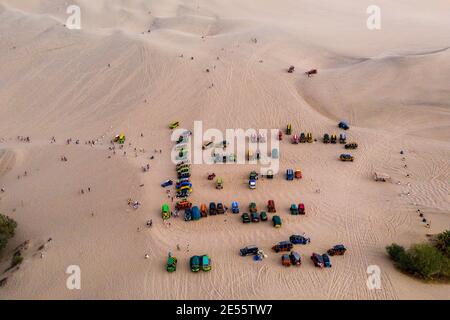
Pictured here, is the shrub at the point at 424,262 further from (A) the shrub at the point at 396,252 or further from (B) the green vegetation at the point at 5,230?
(B) the green vegetation at the point at 5,230

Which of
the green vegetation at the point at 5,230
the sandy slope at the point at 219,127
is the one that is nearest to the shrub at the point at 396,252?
the sandy slope at the point at 219,127

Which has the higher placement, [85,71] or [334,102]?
[85,71]

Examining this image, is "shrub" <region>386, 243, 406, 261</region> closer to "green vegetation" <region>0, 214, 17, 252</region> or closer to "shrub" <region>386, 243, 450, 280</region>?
"shrub" <region>386, 243, 450, 280</region>

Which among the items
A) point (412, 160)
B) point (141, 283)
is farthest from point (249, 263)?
point (412, 160)

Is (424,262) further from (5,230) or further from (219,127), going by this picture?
(5,230)

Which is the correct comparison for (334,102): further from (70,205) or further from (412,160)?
(70,205)

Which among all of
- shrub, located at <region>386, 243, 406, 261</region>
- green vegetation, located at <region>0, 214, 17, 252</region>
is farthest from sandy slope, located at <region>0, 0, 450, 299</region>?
green vegetation, located at <region>0, 214, 17, 252</region>

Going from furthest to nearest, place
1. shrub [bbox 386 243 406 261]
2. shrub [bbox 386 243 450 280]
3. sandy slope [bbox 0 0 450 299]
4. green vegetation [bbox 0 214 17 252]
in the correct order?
green vegetation [bbox 0 214 17 252] → sandy slope [bbox 0 0 450 299] → shrub [bbox 386 243 406 261] → shrub [bbox 386 243 450 280]
